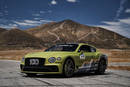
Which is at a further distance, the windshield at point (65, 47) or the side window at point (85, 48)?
the side window at point (85, 48)

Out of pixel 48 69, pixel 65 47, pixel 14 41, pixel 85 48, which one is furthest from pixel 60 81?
pixel 14 41

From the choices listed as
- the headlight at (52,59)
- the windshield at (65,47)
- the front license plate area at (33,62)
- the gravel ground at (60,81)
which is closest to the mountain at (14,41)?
the windshield at (65,47)

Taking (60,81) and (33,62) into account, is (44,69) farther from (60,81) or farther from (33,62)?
(60,81)

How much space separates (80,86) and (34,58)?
2.92m

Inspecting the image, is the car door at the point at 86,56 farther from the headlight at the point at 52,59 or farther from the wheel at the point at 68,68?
the headlight at the point at 52,59

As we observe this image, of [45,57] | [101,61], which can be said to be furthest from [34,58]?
[101,61]

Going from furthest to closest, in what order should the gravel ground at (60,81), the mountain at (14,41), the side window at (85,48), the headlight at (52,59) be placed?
1. the mountain at (14,41)
2. the side window at (85,48)
3. the headlight at (52,59)
4. the gravel ground at (60,81)

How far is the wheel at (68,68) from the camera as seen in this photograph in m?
9.26

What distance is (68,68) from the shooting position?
940 cm

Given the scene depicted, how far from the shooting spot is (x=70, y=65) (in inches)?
376

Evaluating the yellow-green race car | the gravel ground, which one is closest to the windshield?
the yellow-green race car

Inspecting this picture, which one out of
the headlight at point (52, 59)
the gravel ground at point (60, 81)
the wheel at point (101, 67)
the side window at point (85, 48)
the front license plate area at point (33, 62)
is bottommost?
the gravel ground at point (60, 81)

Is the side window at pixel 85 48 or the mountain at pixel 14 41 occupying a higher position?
the mountain at pixel 14 41

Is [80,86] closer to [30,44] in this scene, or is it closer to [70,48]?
[70,48]
